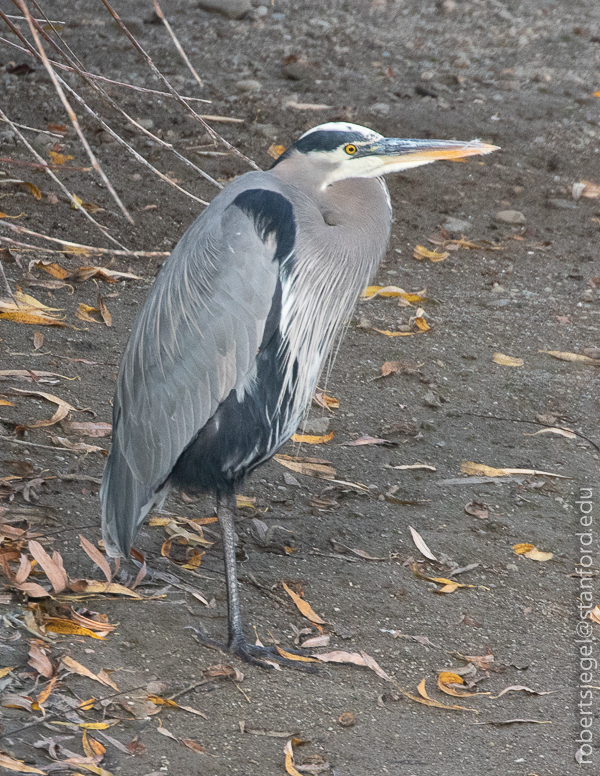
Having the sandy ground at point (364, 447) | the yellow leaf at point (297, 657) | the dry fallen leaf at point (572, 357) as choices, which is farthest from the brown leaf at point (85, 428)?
the dry fallen leaf at point (572, 357)

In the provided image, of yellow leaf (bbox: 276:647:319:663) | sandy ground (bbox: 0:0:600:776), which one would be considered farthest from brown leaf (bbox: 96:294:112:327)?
yellow leaf (bbox: 276:647:319:663)

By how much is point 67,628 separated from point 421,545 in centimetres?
137

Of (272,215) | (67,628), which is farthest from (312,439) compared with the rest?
(67,628)

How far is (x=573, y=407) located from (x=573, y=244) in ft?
6.35

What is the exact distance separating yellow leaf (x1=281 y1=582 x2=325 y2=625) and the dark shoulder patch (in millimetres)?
1159

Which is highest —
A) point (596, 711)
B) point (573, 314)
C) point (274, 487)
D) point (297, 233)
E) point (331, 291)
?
point (297, 233)

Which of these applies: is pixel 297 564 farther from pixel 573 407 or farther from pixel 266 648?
pixel 573 407

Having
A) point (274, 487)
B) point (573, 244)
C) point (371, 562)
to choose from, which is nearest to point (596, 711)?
point (371, 562)

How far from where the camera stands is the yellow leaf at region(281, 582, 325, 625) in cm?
299

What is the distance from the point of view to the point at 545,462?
3.96m

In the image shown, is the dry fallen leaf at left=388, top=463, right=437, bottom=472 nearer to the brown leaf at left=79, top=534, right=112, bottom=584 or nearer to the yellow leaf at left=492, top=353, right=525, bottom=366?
the yellow leaf at left=492, top=353, right=525, bottom=366

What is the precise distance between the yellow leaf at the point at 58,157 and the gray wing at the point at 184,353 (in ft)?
10.3

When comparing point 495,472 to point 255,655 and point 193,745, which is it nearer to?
point 255,655

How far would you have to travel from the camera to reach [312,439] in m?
4.04
